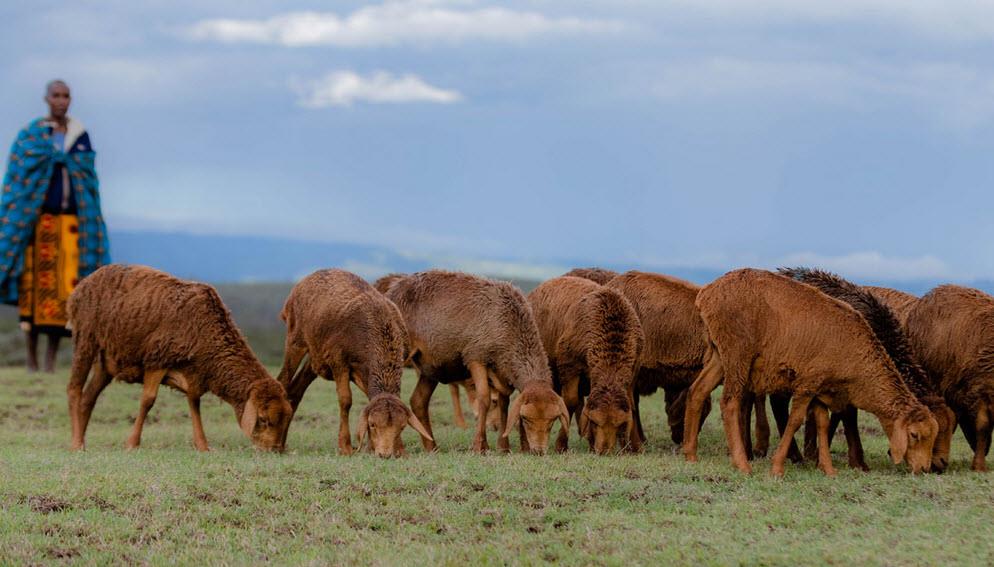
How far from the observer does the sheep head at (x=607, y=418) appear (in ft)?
48.5

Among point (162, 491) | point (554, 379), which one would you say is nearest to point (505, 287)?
point (554, 379)

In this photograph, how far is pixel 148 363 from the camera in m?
15.6

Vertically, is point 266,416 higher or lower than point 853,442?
lower

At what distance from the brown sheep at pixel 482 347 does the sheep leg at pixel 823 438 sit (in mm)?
2938

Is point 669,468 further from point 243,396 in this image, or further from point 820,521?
point 243,396

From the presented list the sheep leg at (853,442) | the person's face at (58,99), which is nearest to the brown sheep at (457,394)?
the sheep leg at (853,442)

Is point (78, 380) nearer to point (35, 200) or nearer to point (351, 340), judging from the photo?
point (351, 340)

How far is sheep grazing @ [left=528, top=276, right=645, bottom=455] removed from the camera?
14.9 m

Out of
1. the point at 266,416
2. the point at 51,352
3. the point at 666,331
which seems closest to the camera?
the point at 266,416

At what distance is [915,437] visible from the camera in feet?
43.5

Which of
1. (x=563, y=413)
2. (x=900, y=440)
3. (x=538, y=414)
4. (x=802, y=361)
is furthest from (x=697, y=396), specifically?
(x=900, y=440)

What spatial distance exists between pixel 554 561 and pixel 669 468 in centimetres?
379

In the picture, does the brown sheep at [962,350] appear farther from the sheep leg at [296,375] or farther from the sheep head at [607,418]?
the sheep leg at [296,375]

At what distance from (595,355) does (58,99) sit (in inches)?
504
